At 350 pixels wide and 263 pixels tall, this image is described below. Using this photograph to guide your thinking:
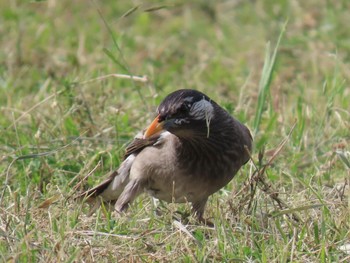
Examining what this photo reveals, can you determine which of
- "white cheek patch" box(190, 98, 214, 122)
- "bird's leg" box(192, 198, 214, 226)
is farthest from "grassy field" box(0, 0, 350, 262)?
"white cheek patch" box(190, 98, 214, 122)

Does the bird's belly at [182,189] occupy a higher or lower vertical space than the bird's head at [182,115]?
lower

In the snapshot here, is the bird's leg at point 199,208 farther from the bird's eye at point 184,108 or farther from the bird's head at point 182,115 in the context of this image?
the bird's eye at point 184,108

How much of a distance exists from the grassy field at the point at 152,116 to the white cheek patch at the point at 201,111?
1.24ft

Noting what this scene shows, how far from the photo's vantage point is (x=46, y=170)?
644 cm

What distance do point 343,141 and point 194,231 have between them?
206cm

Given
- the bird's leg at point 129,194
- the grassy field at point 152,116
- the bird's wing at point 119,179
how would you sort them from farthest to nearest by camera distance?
the bird's wing at point 119,179, the bird's leg at point 129,194, the grassy field at point 152,116

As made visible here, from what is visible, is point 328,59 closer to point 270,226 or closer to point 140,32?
point 140,32

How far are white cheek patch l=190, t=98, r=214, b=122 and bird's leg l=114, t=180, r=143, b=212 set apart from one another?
1.97 ft

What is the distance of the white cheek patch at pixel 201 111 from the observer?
5.70m

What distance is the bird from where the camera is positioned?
5.87 m

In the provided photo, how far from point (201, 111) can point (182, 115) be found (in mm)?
152

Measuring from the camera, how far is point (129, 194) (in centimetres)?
606

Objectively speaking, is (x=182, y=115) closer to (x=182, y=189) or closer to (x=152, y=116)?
(x=182, y=189)

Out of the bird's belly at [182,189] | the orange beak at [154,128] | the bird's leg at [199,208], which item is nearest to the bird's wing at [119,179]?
the bird's belly at [182,189]
